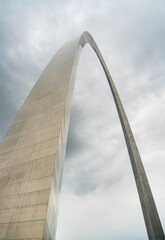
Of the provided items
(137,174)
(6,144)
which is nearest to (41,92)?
(6,144)

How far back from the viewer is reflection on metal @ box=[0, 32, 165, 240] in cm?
865

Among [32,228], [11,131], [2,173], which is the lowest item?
[32,228]

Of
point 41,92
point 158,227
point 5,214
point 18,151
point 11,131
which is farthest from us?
point 41,92

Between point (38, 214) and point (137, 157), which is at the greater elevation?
point (137, 157)

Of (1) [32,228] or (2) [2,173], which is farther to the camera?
(2) [2,173]

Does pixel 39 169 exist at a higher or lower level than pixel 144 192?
higher

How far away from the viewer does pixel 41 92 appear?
19969mm

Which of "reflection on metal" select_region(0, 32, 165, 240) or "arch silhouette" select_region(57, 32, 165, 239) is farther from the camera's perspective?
"arch silhouette" select_region(57, 32, 165, 239)

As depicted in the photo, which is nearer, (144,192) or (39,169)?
(39,169)

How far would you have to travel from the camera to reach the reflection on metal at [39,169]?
8648 mm

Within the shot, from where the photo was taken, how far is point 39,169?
34.5 ft

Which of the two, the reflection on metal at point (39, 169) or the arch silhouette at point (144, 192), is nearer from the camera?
the reflection on metal at point (39, 169)

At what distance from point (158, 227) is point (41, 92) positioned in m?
17.7

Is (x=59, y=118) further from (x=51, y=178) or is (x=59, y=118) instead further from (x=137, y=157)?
(x=137, y=157)
